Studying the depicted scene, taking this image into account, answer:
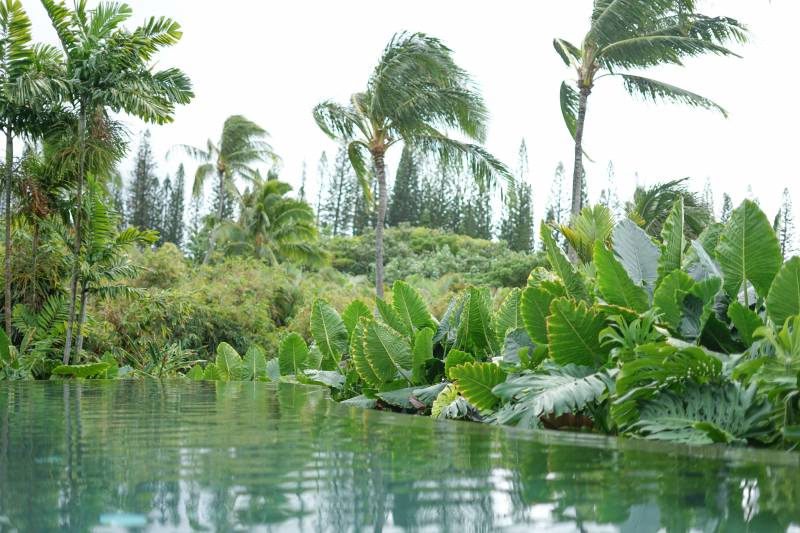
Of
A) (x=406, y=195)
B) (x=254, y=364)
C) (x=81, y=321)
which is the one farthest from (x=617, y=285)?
(x=406, y=195)

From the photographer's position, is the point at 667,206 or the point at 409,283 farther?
the point at 667,206

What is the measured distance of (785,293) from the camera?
2.83 meters

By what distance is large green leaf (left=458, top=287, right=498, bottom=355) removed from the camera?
4.34 metres

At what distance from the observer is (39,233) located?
12031mm

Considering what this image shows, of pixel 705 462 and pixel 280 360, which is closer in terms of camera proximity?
pixel 705 462

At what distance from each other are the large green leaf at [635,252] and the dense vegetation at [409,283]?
0.04 ft

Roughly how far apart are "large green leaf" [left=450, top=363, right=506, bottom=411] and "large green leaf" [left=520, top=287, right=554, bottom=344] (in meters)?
0.24

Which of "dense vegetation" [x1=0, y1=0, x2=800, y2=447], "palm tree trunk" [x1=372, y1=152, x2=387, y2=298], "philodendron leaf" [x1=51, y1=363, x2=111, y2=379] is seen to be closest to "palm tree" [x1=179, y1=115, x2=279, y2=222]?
"dense vegetation" [x1=0, y1=0, x2=800, y2=447]

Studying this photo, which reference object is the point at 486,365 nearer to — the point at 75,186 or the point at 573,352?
the point at 573,352

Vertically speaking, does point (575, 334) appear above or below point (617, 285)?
below

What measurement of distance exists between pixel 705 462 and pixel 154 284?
62.2 feet

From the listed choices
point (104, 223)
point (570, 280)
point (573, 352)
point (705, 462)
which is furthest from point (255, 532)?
point (104, 223)

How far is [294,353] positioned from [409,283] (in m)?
5.63

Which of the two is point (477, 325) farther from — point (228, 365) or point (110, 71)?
point (110, 71)
